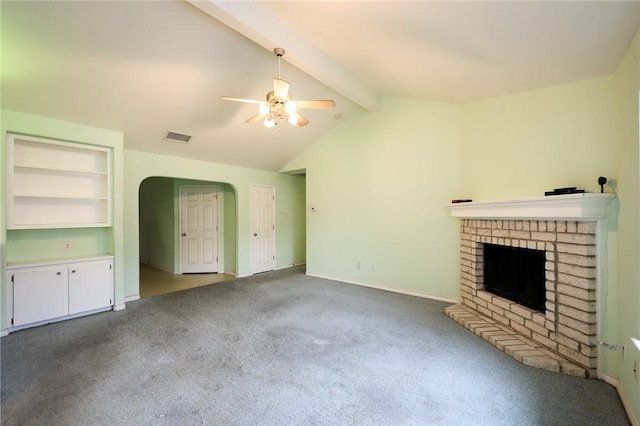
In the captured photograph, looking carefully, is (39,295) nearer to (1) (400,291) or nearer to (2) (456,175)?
(1) (400,291)

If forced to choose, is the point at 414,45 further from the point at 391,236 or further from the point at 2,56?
the point at 2,56

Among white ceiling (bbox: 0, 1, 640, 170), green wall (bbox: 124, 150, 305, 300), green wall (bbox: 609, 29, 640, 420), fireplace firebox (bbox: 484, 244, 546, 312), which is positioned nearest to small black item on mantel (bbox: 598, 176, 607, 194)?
green wall (bbox: 609, 29, 640, 420)

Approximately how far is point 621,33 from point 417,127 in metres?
2.58

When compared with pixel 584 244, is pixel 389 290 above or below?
below

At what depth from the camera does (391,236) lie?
15.4 ft

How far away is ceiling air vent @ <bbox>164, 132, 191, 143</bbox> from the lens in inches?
163

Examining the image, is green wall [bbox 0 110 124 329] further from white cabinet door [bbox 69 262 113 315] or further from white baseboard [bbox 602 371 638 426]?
white baseboard [bbox 602 371 638 426]

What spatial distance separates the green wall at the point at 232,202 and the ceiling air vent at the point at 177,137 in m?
0.54

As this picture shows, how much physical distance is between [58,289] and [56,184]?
4.46 ft

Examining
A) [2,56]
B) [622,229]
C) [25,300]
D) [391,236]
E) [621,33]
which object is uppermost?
[2,56]

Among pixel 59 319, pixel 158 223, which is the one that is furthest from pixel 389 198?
pixel 158 223

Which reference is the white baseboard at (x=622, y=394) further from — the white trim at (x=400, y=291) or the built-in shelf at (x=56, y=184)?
the built-in shelf at (x=56, y=184)

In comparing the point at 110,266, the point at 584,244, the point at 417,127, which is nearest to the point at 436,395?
the point at 584,244

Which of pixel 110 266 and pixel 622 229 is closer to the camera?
pixel 622 229
